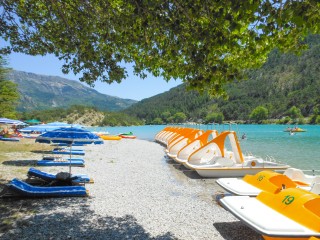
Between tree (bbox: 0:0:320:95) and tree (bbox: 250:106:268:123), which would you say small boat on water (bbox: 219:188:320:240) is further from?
tree (bbox: 250:106:268:123)

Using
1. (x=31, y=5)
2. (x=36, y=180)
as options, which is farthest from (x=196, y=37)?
(x=36, y=180)

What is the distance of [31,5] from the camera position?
9.92 meters

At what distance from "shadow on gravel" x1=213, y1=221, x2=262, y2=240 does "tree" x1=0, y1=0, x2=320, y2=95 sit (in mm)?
3785

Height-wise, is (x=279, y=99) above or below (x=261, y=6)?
above

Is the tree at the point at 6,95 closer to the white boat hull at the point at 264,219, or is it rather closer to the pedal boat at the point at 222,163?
the pedal boat at the point at 222,163

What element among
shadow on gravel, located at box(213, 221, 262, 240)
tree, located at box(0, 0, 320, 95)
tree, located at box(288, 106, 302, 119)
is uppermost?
tree, located at box(288, 106, 302, 119)

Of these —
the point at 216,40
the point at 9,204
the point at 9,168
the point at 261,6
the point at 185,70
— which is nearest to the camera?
the point at 261,6

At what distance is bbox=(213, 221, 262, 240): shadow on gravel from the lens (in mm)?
7357

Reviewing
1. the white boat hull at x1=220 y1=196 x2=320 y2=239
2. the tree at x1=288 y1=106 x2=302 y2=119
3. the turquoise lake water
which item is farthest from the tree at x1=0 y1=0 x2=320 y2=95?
the tree at x1=288 y1=106 x2=302 y2=119

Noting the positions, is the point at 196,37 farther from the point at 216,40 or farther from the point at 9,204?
the point at 9,204

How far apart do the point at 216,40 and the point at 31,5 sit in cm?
755

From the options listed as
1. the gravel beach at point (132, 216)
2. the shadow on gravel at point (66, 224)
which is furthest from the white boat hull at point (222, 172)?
the shadow on gravel at point (66, 224)

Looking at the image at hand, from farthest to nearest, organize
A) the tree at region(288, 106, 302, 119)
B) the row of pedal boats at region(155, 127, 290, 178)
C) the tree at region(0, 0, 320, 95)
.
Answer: the tree at region(288, 106, 302, 119) < the row of pedal boats at region(155, 127, 290, 178) < the tree at region(0, 0, 320, 95)

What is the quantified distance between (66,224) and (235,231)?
4.48 m
